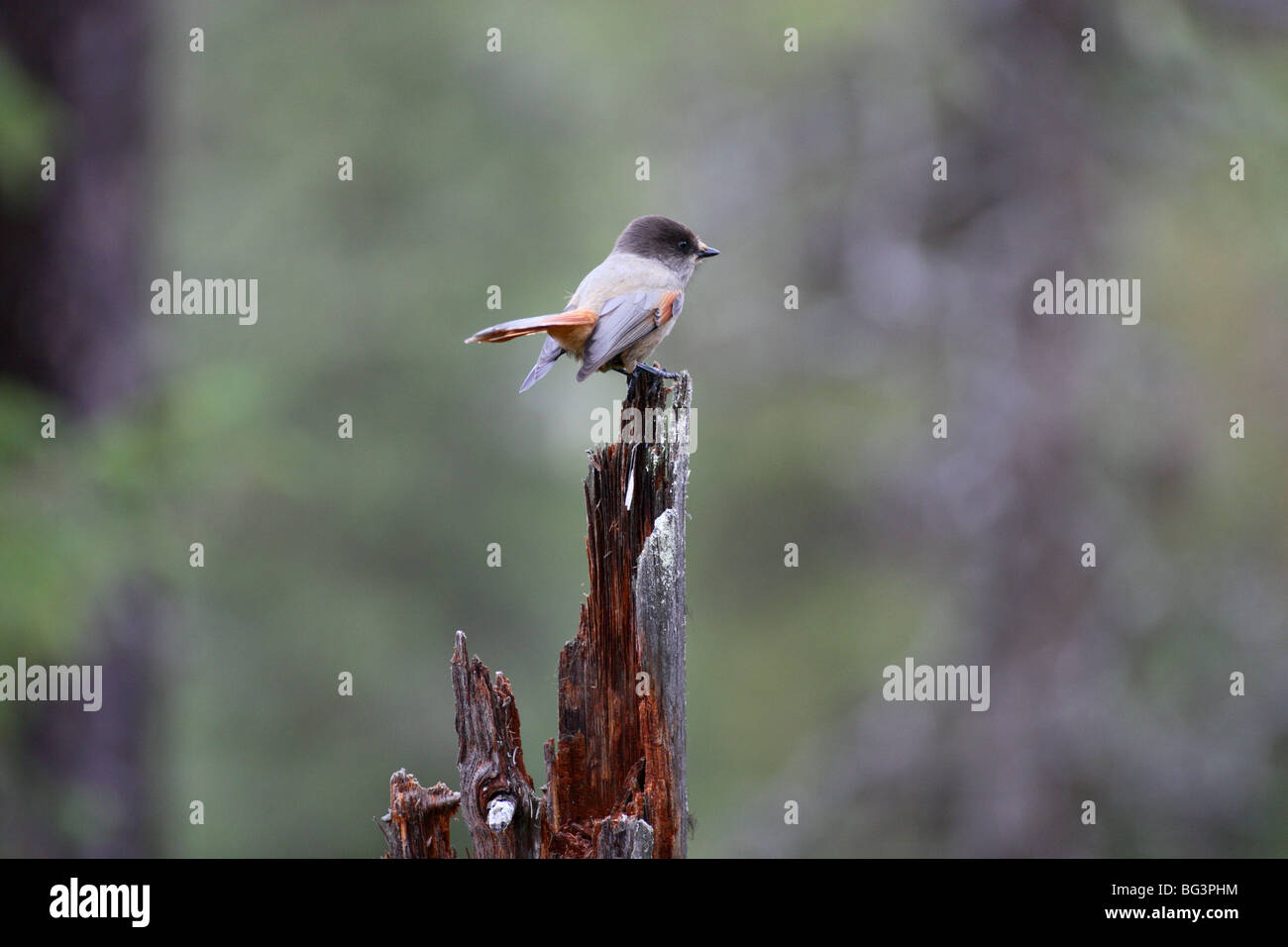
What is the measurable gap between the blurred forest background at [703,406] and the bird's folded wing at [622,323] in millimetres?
2164

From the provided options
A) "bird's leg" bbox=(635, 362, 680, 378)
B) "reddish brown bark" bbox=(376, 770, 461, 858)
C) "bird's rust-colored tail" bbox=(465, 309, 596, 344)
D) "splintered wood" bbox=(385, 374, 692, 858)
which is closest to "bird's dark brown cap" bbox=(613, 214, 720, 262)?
"bird's rust-colored tail" bbox=(465, 309, 596, 344)

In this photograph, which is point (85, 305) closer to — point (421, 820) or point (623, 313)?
point (623, 313)

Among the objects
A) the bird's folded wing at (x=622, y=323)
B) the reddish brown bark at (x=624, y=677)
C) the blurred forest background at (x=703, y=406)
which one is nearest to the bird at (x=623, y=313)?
the bird's folded wing at (x=622, y=323)

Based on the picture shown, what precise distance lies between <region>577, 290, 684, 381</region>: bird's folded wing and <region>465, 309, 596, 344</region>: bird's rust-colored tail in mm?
82

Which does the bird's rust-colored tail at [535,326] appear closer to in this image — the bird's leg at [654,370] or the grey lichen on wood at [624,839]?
the bird's leg at [654,370]

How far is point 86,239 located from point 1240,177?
8214 mm

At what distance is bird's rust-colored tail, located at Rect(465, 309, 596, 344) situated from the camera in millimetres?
4844

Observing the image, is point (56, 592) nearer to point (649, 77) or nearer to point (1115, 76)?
point (1115, 76)

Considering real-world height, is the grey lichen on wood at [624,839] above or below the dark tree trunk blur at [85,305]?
below

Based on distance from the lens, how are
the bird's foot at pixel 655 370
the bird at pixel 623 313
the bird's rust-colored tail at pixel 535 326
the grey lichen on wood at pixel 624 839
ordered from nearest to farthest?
1. the grey lichen on wood at pixel 624 839
2. the bird's rust-colored tail at pixel 535 326
3. the bird's foot at pixel 655 370
4. the bird at pixel 623 313

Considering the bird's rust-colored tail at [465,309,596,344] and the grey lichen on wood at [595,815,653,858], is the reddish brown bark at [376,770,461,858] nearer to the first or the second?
the grey lichen on wood at [595,815,653,858]

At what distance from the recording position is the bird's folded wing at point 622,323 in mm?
5609

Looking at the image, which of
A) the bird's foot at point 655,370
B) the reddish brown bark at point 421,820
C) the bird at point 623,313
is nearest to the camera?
the reddish brown bark at point 421,820

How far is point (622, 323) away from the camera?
226 inches
